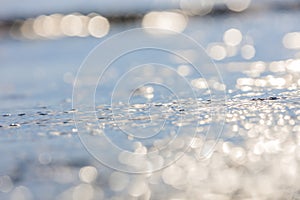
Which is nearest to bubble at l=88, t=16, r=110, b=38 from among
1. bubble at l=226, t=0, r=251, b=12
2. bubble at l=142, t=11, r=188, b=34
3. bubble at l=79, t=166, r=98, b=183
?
bubble at l=142, t=11, r=188, b=34

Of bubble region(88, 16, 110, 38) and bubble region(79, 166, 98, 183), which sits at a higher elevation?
bubble region(88, 16, 110, 38)

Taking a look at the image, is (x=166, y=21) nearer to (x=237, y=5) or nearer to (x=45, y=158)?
(x=237, y=5)

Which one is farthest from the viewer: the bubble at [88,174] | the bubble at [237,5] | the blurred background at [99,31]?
the bubble at [237,5]

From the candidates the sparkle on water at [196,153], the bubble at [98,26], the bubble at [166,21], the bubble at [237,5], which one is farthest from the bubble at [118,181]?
the bubble at [237,5]

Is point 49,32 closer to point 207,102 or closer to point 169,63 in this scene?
point 169,63

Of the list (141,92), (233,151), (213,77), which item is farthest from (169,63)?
(233,151)

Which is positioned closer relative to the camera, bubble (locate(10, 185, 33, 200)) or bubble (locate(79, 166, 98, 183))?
bubble (locate(10, 185, 33, 200))

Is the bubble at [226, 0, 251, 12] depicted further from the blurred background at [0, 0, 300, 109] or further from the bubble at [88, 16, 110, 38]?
the bubble at [88, 16, 110, 38]

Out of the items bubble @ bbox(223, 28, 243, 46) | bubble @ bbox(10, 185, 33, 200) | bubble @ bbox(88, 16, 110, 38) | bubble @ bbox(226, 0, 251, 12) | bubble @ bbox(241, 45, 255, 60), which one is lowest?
bubble @ bbox(10, 185, 33, 200)

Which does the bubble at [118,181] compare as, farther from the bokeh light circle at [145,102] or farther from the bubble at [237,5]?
the bubble at [237,5]
